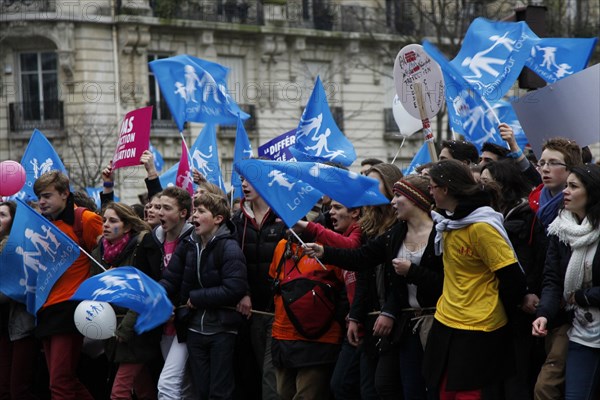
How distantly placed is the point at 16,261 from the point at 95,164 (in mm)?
18952

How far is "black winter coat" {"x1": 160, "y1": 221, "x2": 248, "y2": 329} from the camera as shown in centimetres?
782

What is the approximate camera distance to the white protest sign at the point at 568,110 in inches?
307

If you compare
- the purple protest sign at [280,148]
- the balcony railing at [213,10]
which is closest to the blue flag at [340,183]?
the purple protest sign at [280,148]

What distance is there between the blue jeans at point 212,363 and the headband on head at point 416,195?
196cm

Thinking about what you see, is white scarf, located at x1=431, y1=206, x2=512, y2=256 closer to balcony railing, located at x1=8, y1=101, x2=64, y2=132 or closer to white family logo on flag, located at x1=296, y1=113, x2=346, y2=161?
white family logo on flag, located at x1=296, y1=113, x2=346, y2=161

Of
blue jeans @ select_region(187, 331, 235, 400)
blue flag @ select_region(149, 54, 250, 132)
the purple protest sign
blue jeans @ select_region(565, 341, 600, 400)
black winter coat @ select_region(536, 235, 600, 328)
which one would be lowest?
blue jeans @ select_region(187, 331, 235, 400)

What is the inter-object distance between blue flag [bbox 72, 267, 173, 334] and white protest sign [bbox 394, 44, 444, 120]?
2.24 meters

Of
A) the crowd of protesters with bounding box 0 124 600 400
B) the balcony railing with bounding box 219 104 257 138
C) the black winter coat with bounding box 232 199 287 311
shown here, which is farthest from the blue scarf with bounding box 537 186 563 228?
the balcony railing with bounding box 219 104 257 138

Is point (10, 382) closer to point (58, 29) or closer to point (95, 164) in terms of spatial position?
point (95, 164)

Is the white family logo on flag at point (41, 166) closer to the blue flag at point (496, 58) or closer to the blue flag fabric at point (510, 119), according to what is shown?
the blue flag at point (496, 58)

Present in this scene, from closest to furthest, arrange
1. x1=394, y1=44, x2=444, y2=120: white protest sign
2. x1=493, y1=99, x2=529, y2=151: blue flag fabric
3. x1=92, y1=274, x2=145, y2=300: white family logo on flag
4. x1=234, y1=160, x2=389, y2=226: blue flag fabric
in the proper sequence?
x1=234, y1=160, x2=389, y2=226: blue flag fabric → x1=92, y1=274, x2=145, y2=300: white family logo on flag → x1=394, y1=44, x2=444, y2=120: white protest sign → x1=493, y1=99, x2=529, y2=151: blue flag fabric

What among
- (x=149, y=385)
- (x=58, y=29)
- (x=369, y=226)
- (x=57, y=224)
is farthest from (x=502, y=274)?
(x=58, y=29)

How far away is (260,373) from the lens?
27.4 ft

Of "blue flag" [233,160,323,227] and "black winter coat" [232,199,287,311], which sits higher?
"blue flag" [233,160,323,227]
